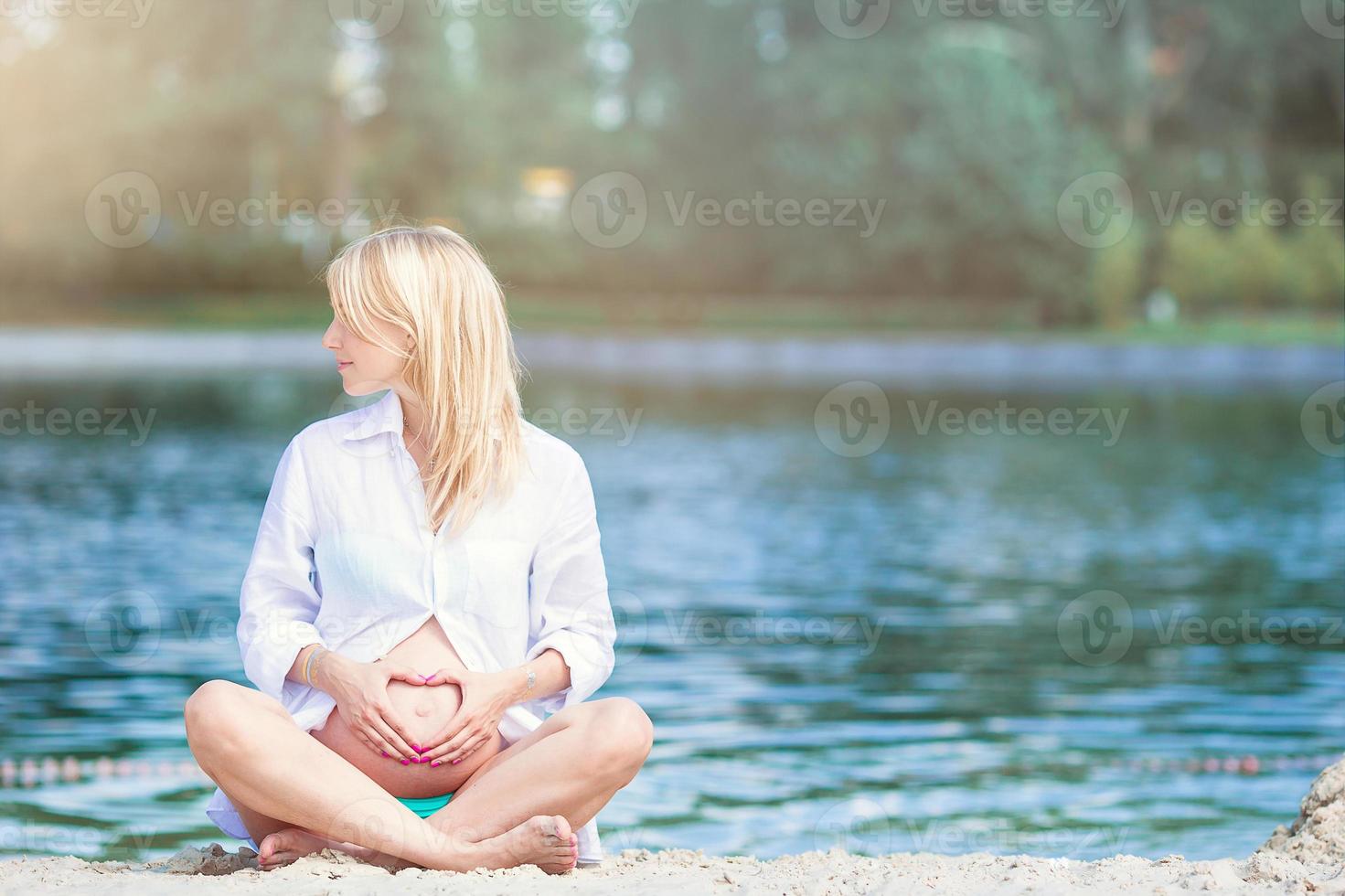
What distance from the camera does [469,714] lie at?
142 inches

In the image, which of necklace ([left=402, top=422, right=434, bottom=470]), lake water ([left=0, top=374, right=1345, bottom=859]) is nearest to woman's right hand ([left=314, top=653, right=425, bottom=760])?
necklace ([left=402, top=422, right=434, bottom=470])

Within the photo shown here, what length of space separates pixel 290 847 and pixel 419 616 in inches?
22.3

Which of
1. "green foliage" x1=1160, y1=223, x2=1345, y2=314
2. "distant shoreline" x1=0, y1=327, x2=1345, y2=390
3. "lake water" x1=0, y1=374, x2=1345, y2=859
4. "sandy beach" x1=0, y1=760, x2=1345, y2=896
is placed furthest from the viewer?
"green foliage" x1=1160, y1=223, x2=1345, y2=314

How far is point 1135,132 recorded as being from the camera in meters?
50.5

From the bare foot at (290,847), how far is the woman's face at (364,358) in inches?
37.3

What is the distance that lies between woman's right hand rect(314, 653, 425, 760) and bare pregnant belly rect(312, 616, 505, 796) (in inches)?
1.0

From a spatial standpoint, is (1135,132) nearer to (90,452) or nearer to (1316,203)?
(1316,203)

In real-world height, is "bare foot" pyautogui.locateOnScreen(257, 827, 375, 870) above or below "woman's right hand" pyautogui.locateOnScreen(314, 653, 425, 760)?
below

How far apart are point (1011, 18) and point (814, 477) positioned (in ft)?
116

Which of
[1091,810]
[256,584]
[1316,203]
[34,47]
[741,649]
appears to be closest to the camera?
[256,584]

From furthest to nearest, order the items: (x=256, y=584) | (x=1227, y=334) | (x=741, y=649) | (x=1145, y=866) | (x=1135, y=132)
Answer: (x=1135, y=132), (x=1227, y=334), (x=741, y=649), (x=1145, y=866), (x=256, y=584)

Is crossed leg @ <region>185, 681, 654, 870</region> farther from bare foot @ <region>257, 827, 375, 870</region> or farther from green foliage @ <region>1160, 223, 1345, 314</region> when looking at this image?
green foliage @ <region>1160, 223, 1345, 314</region>

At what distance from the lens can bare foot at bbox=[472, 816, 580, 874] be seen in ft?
11.9

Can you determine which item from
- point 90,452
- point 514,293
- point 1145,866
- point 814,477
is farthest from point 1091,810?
point 514,293
